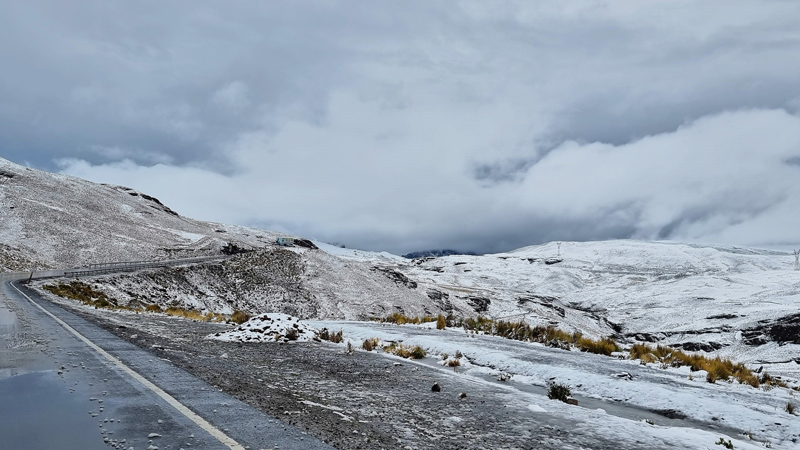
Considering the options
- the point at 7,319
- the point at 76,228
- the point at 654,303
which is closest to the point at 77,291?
the point at 7,319

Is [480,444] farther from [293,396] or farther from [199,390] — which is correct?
[199,390]

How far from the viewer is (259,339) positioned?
17.1m

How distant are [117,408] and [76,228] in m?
93.4

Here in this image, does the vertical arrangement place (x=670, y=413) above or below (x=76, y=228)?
below

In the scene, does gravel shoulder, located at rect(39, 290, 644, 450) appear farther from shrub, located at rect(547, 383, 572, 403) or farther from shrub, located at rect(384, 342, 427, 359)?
shrub, located at rect(384, 342, 427, 359)

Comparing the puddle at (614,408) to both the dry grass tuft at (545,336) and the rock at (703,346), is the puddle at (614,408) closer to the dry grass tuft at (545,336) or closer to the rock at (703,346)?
the dry grass tuft at (545,336)

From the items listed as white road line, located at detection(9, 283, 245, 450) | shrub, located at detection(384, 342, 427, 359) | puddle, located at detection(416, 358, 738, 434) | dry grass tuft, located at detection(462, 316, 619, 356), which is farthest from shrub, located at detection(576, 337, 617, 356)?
white road line, located at detection(9, 283, 245, 450)

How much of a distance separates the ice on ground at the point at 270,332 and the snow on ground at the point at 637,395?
15.7 feet

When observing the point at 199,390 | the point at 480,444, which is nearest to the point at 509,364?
the point at 480,444

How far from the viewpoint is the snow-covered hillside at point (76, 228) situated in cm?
7419

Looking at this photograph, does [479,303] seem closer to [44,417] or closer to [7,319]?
[7,319]

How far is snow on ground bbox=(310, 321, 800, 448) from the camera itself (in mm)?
7965

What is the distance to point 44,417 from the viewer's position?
6.77 metres

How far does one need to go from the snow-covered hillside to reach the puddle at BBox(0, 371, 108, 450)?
226 ft
